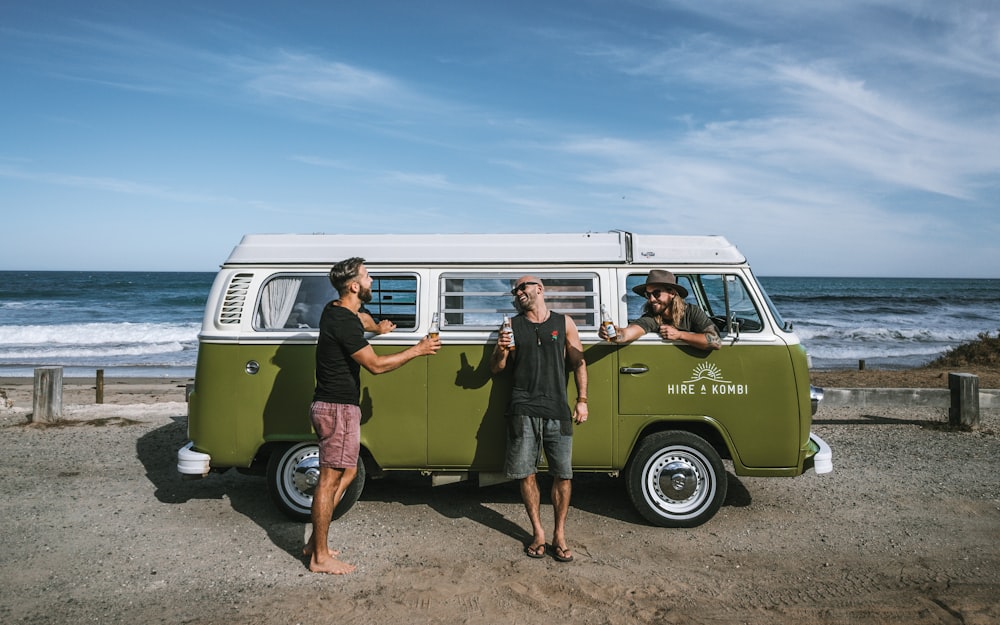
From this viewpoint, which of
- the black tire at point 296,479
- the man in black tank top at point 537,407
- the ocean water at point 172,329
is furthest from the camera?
the ocean water at point 172,329

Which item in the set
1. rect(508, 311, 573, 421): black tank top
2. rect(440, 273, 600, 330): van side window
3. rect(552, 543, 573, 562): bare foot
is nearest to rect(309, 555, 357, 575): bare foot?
rect(552, 543, 573, 562): bare foot

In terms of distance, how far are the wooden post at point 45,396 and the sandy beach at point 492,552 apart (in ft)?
7.28

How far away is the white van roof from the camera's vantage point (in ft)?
20.5

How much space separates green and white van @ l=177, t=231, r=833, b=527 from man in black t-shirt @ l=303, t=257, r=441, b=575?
0.96 meters

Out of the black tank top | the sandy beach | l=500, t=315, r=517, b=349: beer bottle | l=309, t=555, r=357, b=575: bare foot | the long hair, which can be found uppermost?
the long hair

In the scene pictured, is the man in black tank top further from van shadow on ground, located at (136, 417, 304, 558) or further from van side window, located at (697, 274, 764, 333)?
van shadow on ground, located at (136, 417, 304, 558)

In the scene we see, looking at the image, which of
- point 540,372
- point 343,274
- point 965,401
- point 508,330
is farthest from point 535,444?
point 965,401

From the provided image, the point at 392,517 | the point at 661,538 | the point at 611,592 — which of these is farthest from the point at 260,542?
the point at 661,538

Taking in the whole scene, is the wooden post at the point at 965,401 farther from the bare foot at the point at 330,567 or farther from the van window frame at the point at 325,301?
the bare foot at the point at 330,567

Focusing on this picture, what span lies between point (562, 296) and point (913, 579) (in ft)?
11.0

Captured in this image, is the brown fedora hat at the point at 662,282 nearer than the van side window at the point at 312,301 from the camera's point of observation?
Yes

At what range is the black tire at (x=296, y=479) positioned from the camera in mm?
6230

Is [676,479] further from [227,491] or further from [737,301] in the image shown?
[227,491]

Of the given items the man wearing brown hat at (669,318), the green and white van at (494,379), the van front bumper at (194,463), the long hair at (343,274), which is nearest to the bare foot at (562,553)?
the green and white van at (494,379)
